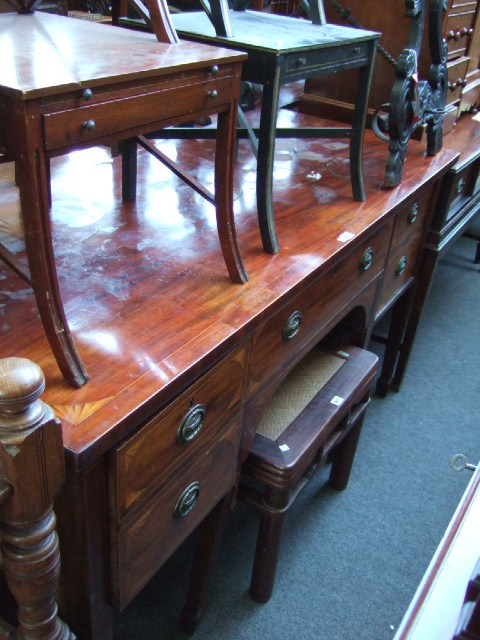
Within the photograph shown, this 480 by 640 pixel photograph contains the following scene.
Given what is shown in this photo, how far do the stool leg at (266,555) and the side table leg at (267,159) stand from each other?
54 centimetres

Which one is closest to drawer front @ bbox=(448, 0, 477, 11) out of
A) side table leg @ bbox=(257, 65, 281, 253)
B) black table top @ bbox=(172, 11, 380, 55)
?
black table top @ bbox=(172, 11, 380, 55)

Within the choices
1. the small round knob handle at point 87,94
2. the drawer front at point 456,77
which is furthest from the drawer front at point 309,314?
the drawer front at point 456,77

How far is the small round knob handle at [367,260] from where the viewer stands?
1.44 m

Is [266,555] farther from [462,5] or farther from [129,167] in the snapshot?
[462,5]

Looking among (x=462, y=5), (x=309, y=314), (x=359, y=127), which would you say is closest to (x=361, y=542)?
(x=309, y=314)

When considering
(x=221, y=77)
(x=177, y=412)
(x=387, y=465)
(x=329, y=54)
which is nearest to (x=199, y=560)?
(x=177, y=412)

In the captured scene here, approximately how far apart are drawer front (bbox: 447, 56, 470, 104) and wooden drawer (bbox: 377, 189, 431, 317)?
0.44m

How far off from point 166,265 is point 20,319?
293 millimetres

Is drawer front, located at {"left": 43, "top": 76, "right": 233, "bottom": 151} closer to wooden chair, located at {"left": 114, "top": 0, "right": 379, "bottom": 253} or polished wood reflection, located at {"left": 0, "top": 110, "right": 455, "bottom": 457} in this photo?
wooden chair, located at {"left": 114, "top": 0, "right": 379, "bottom": 253}

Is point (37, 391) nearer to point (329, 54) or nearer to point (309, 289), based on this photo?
point (309, 289)

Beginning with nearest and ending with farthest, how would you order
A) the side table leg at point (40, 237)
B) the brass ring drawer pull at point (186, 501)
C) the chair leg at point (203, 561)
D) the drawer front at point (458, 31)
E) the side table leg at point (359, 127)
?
the side table leg at point (40, 237)
the brass ring drawer pull at point (186, 501)
the chair leg at point (203, 561)
the side table leg at point (359, 127)
the drawer front at point (458, 31)

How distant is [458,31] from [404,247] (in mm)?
750

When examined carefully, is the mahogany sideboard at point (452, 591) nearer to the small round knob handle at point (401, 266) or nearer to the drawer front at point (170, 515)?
the drawer front at point (170, 515)

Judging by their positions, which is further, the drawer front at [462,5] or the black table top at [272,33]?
the drawer front at [462,5]
